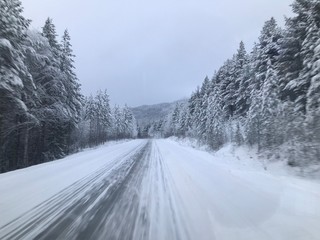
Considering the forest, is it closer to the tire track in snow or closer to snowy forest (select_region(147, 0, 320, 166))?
snowy forest (select_region(147, 0, 320, 166))

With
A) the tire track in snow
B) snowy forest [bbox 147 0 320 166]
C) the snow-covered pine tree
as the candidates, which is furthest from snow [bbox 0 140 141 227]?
snowy forest [bbox 147 0 320 166]

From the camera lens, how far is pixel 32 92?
22141 millimetres

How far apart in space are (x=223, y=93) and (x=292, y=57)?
2618 cm

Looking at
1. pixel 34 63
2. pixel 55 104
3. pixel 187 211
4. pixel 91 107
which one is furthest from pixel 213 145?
pixel 91 107

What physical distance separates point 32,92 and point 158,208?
61.2 ft

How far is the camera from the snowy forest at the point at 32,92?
17737mm

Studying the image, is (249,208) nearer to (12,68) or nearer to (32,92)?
(12,68)

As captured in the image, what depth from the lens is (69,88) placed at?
101ft

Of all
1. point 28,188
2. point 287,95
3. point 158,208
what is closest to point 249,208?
point 158,208

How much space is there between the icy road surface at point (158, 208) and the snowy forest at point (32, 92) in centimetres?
964

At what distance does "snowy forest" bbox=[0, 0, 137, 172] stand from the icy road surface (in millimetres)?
9642

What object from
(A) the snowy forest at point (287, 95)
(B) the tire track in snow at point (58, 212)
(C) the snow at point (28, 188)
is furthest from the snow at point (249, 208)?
(A) the snowy forest at point (287, 95)

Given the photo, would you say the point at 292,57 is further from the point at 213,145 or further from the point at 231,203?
the point at 231,203

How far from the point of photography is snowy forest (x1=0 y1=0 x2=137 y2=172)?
58.2 feet
